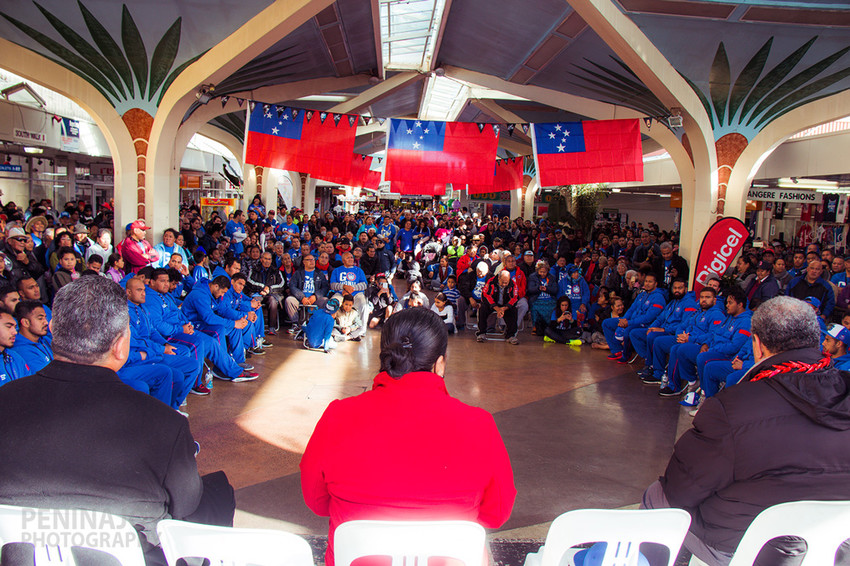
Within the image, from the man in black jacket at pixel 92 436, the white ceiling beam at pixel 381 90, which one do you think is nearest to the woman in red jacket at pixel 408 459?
the man in black jacket at pixel 92 436

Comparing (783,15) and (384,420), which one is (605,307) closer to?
(783,15)

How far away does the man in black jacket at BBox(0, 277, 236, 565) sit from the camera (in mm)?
1520

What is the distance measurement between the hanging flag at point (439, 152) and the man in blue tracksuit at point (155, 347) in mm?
5699

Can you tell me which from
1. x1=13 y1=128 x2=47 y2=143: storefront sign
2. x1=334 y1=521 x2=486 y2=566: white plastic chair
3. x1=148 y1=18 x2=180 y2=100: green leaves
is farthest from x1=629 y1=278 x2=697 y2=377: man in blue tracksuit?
x1=13 y1=128 x2=47 y2=143: storefront sign

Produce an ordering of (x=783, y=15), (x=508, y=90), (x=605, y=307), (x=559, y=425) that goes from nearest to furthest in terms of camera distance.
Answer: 1. (x=559, y=425)
2. (x=783, y=15)
3. (x=605, y=307)
4. (x=508, y=90)

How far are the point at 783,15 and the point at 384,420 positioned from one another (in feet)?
26.2

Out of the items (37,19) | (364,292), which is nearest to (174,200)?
(37,19)

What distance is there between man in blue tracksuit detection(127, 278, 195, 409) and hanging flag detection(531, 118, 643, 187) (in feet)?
19.7

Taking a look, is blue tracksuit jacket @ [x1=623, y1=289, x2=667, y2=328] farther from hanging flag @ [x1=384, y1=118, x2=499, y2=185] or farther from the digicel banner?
hanging flag @ [x1=384, y1=118, x2=499, y2=185]

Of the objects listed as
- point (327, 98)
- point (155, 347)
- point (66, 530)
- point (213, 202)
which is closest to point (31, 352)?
point (155, 347)

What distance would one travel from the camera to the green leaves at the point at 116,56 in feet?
24.3

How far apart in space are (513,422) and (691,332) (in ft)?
7.18

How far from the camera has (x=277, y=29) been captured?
7461mm

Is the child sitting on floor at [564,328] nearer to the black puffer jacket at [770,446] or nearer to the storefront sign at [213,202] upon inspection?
the black puffer jacket at [770,446]
